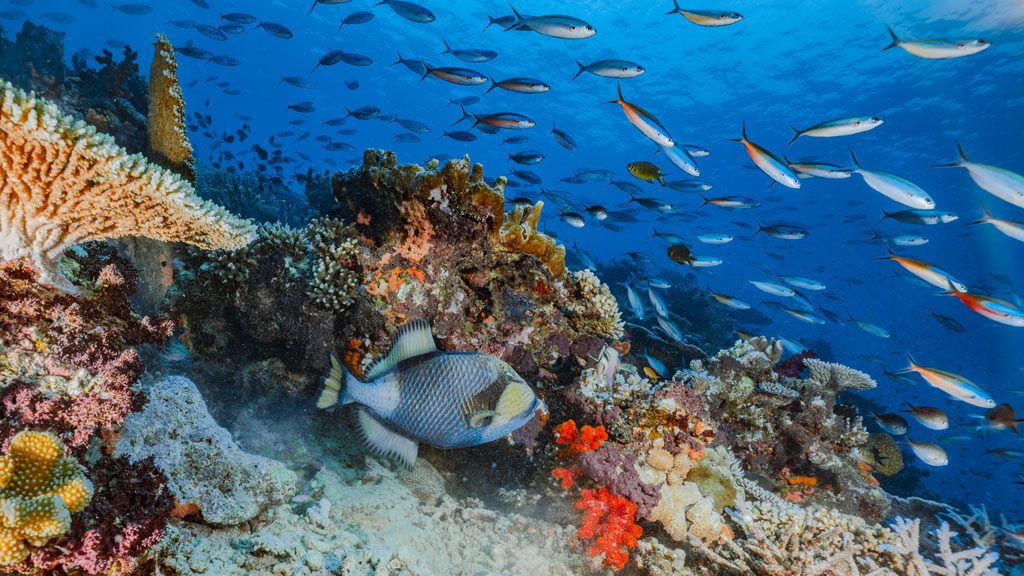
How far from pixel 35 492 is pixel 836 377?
24.7ft

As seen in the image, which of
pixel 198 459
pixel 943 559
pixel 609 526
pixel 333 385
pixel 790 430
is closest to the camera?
pixel 198 459

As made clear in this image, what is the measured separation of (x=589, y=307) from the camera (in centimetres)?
476

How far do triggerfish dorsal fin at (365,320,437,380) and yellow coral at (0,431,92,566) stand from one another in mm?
1328

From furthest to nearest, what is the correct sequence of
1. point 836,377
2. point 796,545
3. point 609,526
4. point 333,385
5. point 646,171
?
point 646,171
point 836,377
point 796,545
point 609,526
point 333,385

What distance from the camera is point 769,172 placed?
5.55 m

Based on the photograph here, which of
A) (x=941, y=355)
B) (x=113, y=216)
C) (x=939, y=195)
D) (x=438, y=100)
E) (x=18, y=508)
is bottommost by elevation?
(x=941, y=355)

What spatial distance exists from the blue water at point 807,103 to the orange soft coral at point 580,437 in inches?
476

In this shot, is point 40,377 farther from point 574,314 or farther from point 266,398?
point 574,314

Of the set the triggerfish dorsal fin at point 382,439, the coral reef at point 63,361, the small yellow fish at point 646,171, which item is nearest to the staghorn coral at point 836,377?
the small yellow fish at point 646,171

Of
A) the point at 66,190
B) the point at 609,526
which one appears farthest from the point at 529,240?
the point at 66,190

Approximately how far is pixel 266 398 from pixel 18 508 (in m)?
2.71

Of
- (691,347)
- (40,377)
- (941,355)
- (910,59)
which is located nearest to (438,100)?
(910,59)

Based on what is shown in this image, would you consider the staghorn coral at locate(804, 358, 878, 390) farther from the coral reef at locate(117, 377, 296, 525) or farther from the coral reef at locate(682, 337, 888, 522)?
the coral reef at locate(117, 377, 296, 525)

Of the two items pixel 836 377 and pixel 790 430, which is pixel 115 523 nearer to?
pixel 790 430
